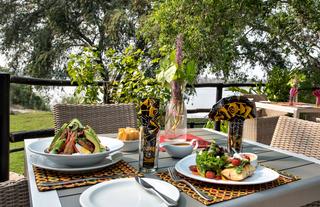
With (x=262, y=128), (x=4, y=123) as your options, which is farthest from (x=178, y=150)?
(x=262, y=128)

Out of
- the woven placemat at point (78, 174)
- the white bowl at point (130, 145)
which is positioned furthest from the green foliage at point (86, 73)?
the woven placemat at point (78, 174)

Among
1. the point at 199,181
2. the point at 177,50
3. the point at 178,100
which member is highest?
Answer: the point at 177,50

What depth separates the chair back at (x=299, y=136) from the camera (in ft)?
5.44

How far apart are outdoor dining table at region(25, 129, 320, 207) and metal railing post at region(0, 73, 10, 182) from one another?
118 cm

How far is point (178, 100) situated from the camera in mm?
1560

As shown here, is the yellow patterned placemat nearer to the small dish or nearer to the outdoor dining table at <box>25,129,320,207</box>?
the outdoor dining table at <box>25,129,320,207</box>

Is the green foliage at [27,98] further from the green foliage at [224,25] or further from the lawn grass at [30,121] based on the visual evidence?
the green foliage at [224,25]

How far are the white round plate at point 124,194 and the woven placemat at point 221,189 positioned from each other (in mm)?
63

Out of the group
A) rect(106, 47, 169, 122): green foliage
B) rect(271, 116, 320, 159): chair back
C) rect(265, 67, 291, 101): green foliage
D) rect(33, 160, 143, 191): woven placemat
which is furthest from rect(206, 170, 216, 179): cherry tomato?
rect(265, 67, 291, 101): green foliage

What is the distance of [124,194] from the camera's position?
97 centimetres

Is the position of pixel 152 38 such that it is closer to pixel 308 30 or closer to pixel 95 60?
pixel 308 30

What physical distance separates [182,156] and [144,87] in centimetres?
195

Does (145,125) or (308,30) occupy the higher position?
(308,30)

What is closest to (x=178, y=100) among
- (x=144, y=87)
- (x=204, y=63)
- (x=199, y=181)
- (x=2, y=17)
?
(x=199, y=181)
